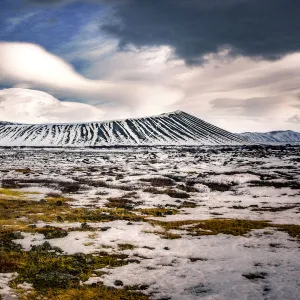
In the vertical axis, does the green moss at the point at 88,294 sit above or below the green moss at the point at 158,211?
below

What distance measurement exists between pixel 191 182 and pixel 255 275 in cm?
3421

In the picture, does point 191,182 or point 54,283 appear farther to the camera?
point 191,182

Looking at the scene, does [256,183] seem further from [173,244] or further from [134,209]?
[173,244]

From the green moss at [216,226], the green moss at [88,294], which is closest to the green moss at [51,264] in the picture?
the green moss at [88,294]

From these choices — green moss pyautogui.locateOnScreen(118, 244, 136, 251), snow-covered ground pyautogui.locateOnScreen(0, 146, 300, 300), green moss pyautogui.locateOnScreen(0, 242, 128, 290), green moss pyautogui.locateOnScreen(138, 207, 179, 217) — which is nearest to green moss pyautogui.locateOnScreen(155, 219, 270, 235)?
snow-covered ground pyautogui.locateOnScreen(0, 146, 300, 300)

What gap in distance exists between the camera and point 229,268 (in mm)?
14383

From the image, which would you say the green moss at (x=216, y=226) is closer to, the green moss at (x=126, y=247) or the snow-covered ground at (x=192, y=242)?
the snow-covered ground at (x=192, y=242)

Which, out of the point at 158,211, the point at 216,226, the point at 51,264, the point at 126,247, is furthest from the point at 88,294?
the point at 158,211

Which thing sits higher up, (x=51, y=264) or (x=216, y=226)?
(x=216, y=226)

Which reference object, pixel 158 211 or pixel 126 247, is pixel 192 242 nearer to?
pixel 126 247

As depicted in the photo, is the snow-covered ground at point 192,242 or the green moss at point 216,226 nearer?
the snow-covered ground at point 192,242

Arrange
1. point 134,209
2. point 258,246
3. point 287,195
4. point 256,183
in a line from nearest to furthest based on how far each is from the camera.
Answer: point 258,246 < point 134,209 < point 287,195 < point 256,183

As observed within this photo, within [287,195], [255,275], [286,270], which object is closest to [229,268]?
[255,275]

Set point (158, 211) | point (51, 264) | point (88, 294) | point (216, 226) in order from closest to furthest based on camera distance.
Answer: point (88, 294) → point (51, 264) → point (216, 226) → point (158, 211)
